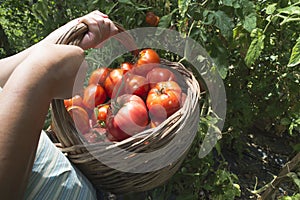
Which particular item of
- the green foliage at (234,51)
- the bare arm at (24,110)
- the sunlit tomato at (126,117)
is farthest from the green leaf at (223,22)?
the bare arm at (24,110)

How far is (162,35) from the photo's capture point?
3.81ft

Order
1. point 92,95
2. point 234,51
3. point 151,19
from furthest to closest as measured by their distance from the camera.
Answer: point 234,51 → point 151,19 → point 92,95

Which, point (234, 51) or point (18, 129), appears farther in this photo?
point (234, 51)

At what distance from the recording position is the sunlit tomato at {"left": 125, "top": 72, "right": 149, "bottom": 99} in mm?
1027

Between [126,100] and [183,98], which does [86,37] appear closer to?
[126,100]

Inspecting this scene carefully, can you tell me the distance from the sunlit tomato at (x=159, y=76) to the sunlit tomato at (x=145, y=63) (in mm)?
17

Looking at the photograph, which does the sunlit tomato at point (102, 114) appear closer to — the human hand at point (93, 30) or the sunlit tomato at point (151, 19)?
the human hand at point (93, 30)

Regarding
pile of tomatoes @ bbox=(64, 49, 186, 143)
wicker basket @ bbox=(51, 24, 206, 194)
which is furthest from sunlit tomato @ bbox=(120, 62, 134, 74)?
wicker basket @ bbox=(51, 24, 206, 194)

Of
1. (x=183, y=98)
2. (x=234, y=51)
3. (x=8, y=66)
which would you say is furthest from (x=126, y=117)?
(x=234, y=51)

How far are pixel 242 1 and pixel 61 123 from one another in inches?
20.6

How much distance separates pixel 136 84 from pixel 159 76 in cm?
8

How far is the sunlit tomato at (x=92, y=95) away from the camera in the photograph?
3.34 feet

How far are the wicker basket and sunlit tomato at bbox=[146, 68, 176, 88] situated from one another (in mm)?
116

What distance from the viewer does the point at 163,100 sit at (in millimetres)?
939
